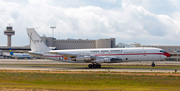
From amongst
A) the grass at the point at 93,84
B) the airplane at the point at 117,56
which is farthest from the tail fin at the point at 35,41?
the grass at the point at 93,84

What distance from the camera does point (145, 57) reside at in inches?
1880

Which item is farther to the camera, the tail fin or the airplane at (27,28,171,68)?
the tail fin

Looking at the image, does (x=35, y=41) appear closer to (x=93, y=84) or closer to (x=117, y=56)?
(x=117, y=56)

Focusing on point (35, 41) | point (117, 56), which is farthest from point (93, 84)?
point (35, 41)

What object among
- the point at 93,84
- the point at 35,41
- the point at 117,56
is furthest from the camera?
the point at 35,41

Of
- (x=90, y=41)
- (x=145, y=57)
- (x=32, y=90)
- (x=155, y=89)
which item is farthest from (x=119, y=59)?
(x=90, y=41)

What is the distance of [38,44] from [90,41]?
94.3 m

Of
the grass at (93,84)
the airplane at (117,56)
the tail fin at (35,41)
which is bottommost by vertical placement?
the grass at (93,84)

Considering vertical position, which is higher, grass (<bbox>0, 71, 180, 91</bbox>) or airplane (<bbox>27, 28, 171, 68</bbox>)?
airplane (<bbox>27, 28, 171, 68</bbox>)

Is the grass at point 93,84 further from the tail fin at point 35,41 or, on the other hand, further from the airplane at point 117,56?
the tail fin at point 35,41

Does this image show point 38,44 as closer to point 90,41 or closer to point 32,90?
point 32,90

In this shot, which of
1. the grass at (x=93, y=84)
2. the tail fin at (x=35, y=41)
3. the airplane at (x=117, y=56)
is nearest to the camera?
the grass at (x=93, y=84)

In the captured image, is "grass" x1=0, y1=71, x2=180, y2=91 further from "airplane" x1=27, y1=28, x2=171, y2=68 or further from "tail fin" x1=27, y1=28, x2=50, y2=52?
"tail fin" x1=27, y1=28, x2=50, y2=52

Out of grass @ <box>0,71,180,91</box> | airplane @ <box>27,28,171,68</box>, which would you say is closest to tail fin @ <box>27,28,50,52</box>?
airplane @ <box>27,28,171,68</box>
